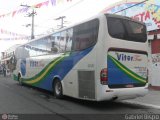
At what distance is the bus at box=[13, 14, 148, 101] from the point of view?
11703 mm

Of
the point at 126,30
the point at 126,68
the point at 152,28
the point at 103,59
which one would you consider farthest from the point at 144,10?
the point at 103,59

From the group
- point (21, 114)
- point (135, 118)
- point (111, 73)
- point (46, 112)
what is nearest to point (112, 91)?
point (111, 73)

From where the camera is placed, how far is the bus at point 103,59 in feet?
38.4

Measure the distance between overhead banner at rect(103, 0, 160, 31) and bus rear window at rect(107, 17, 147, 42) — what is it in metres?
6.37

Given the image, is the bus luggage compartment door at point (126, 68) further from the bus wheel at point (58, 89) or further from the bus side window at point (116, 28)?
the bus wheel at point (58, 89)

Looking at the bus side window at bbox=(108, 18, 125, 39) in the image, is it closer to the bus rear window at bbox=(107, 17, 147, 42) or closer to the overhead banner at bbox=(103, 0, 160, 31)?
→ the bus rear window at bbox=(107, 17, 147, 42)

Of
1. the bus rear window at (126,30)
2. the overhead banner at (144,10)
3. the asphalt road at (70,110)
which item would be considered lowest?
the asphalt road at (70,110)

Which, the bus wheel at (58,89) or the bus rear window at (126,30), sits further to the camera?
the bus wheel at (58,89)

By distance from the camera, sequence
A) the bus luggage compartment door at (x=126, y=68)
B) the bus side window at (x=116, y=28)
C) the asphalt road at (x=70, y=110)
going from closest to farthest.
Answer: the asphalt road at (x=70, y=110)
the bus luggage compartment door at (x=126, y=68)
the bus side window at (x=116, y=28)

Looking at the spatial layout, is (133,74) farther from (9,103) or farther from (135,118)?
(9,103)

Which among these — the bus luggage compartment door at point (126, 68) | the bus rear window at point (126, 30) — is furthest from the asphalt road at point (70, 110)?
the bus rear window at point (126, 30)

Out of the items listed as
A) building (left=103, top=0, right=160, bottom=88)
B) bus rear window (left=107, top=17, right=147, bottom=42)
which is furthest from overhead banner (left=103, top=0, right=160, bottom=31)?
bus rear window (left=107, top=17, right=147, bottom=42)

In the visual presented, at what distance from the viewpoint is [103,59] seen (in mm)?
11633

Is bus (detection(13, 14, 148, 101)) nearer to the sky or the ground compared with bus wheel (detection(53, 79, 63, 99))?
nearer to the sky
